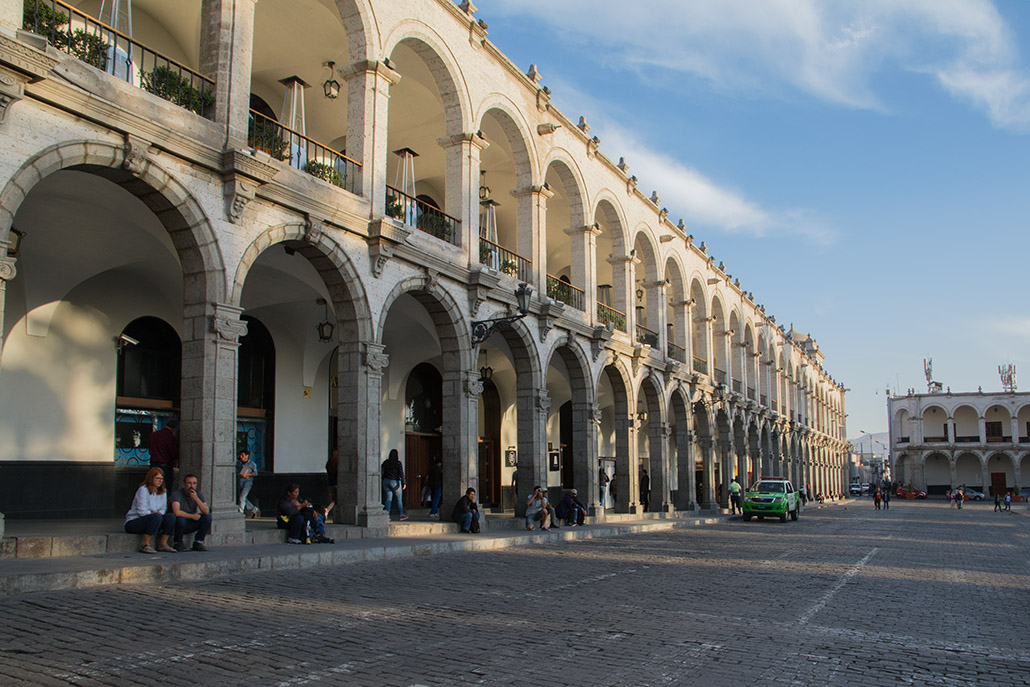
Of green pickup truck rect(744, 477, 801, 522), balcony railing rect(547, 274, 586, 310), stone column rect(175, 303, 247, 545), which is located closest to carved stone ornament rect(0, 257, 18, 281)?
stone column rect(175, 303, 247, 545)

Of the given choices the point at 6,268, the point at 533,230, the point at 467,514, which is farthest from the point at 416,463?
the point at 6,268

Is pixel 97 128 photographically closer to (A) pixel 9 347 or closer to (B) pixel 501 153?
(A) pixel 9 347

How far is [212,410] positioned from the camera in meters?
10.7

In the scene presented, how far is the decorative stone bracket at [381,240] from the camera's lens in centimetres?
1413

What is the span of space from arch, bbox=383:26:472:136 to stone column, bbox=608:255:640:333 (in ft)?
31.9

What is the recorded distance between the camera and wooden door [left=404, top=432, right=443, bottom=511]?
21.7 metres

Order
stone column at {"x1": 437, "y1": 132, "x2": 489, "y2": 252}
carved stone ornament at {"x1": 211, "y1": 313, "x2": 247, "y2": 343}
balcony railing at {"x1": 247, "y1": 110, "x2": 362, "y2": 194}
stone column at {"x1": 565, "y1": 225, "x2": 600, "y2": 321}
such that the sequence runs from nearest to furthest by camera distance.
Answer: carved stone ornament at {"x1": 211, "y1": 313, "x2": 247, "y2": 343} → balcony railing at {"x1": 247, "y1": 110, "x2": 362, "y2": 194} → stone column at {"x1": 437, "y1": 132, "x2": 489, "y2": 252} → stone column at {"x1": 565, "y1": 225, "x2": 600, "y2": 321}

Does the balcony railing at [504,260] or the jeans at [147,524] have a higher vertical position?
the balcony railing at [504,260]

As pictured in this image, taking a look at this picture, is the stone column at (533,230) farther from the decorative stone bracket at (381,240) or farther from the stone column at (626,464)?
the stone column at (626,464)

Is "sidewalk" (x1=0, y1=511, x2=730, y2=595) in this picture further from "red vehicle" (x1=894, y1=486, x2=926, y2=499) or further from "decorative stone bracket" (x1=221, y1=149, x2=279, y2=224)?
"red vehicle" (x1=894, y1=486, x2=926, y2=499)

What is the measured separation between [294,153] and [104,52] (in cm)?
413

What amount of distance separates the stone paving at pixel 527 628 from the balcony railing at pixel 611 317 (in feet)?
43.7

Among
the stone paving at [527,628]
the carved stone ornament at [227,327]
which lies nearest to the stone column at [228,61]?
the carved stone ornament at [227,327]

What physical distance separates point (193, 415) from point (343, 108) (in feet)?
33.0
